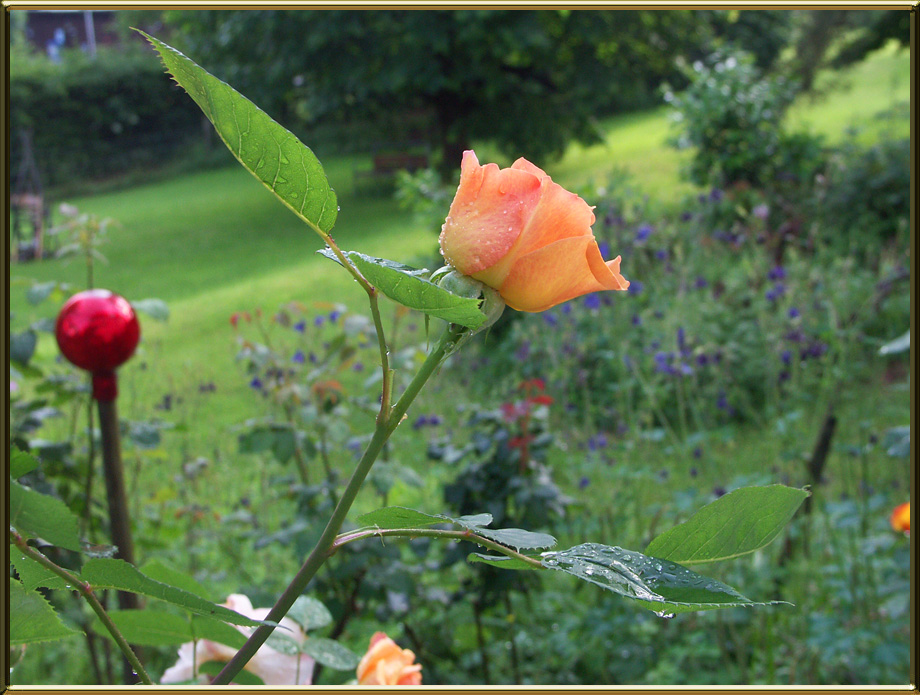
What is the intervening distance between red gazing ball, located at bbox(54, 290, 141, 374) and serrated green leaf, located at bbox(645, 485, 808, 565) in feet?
2.56

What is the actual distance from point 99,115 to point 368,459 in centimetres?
1287

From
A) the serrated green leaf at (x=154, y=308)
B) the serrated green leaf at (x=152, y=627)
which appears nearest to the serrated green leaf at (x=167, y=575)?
the serrated green leaf at (x=152, y=627)

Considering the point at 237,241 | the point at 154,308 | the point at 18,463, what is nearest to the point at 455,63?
the point at 237,241

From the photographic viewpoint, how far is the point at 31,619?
0.31 metres

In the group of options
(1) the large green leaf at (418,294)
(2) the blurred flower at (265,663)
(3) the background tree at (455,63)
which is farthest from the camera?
(3) the background tree at (455,63)

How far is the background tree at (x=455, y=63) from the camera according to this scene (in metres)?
7.71

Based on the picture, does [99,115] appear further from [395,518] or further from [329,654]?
[395,518]

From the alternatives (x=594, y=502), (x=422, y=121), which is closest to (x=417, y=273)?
(x=594, y=502)

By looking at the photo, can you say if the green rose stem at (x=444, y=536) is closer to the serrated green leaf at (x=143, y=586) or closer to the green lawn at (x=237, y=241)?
the serrated green leaf at (x=143, y=586)

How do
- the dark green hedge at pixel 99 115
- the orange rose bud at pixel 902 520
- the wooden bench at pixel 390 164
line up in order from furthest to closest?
the dark green hedge at pixel 99 115, the wooden bench at pixel 390 164, the orange rose bud at pixel 902 520

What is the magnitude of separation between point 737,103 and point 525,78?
5185 millimetres

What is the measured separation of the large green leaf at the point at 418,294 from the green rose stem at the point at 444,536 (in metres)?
0.08

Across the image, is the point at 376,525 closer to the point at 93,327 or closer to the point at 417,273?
the point at 417,273

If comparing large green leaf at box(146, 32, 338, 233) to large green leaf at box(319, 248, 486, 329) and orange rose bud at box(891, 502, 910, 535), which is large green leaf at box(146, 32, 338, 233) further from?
orange rose bud at box(891, 502, 910, 535)
